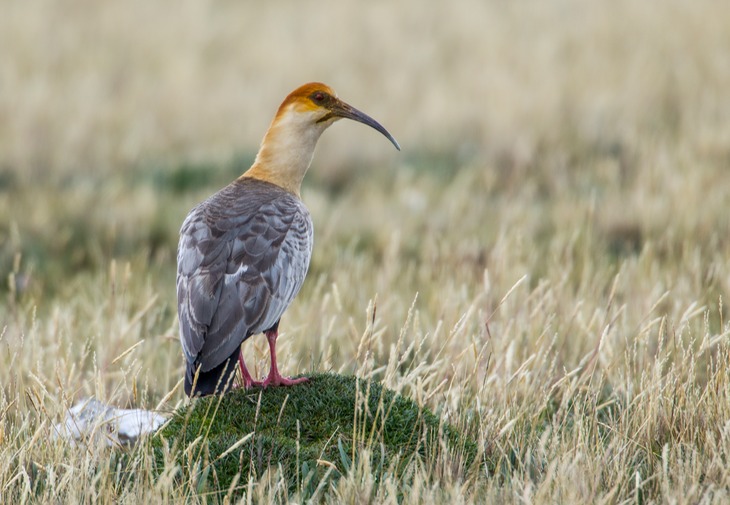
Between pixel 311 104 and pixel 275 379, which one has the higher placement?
pixel 311 104

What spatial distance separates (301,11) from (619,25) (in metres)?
5.23

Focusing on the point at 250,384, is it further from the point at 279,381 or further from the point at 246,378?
the point at 279,381

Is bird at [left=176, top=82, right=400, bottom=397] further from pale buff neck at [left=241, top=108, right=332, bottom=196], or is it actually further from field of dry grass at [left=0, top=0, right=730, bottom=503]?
field of dry grass at [left=0, top=0, right=730, bottom=503]

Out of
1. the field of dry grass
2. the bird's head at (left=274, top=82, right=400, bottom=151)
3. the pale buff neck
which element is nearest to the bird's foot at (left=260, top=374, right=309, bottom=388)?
the field of dry grass

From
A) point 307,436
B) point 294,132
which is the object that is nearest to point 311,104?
point 294,132

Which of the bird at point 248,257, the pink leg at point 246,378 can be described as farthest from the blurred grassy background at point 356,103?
the pink leg at point 246,378

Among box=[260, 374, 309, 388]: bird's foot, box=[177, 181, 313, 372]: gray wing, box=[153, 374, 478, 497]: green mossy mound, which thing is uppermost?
box=[177, 181, 313, 372]: gray wing

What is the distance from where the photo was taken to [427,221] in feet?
28.3

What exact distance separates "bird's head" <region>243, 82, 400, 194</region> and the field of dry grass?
28.8 inches

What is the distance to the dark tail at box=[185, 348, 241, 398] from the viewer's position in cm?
420

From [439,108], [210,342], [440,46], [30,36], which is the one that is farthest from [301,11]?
[210,342]

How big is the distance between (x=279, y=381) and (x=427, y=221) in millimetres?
4422

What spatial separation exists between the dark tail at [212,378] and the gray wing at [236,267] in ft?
0.16

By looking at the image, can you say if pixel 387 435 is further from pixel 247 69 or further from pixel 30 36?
pixel 30 36
